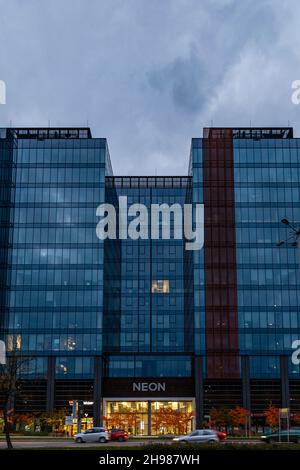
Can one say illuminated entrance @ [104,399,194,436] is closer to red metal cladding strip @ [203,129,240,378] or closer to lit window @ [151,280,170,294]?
red metal cladding strip @ [203,129,240,378]

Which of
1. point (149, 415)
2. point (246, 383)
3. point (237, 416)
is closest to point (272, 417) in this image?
point (237, 416)

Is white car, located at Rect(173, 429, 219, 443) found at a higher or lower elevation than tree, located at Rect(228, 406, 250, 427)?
higher

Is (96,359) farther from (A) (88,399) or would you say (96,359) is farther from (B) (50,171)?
(B) (50,171)

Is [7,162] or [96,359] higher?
[7,162]

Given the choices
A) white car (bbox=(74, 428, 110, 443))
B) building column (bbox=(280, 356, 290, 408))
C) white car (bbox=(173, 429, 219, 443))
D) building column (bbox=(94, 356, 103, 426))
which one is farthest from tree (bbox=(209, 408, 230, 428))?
white car (bbox=(173, 429, 219, 443))

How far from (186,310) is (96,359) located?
3014 centimetres

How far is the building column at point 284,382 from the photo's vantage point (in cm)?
10528

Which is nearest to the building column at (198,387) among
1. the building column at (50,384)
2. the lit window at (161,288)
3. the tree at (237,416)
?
the tree at (237,416)

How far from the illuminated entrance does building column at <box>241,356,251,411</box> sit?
963 cm

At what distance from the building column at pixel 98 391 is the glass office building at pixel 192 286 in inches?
6.9

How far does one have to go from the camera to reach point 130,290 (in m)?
140

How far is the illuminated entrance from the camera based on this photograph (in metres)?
107
